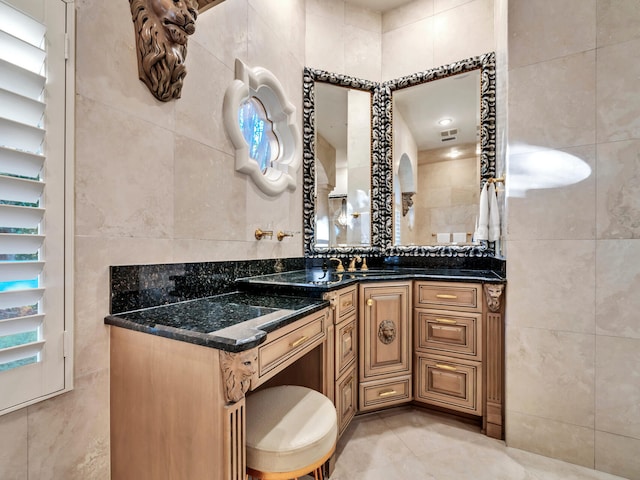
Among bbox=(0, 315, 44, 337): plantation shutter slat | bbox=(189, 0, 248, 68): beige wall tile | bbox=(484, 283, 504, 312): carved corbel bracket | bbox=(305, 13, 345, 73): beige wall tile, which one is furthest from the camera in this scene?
bbox=(305, 13, 345, 73): beige wall tile

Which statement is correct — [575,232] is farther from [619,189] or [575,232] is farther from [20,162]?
[20,162]

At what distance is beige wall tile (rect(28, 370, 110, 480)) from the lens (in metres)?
0.87

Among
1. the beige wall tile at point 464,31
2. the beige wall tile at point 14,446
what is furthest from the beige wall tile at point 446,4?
the beige wall tile at point 14,446

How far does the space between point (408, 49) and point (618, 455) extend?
306 cm

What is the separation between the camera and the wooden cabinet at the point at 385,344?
1829 millimetres

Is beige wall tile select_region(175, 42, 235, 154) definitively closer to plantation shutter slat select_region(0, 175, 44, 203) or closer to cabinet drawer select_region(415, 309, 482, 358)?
plantation shutter slat select_region(0, 175, 44, 203)

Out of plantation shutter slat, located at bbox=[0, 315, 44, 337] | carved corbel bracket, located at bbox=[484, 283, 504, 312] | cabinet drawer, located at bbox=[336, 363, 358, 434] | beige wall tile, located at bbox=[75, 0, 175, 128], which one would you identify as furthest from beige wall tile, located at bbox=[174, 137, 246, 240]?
carved corbel bracket, located at bbox=[484, 283, 504, 312]

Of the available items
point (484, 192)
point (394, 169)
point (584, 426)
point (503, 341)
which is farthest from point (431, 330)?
point (394, 169)

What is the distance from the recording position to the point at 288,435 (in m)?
0.97

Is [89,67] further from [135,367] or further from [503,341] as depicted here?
[503,341]

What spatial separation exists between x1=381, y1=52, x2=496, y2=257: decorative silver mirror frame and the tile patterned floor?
47.9 inches

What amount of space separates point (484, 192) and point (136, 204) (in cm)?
218

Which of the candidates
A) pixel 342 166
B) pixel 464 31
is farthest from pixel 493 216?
pixel 464 31

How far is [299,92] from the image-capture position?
2311 millimetres
